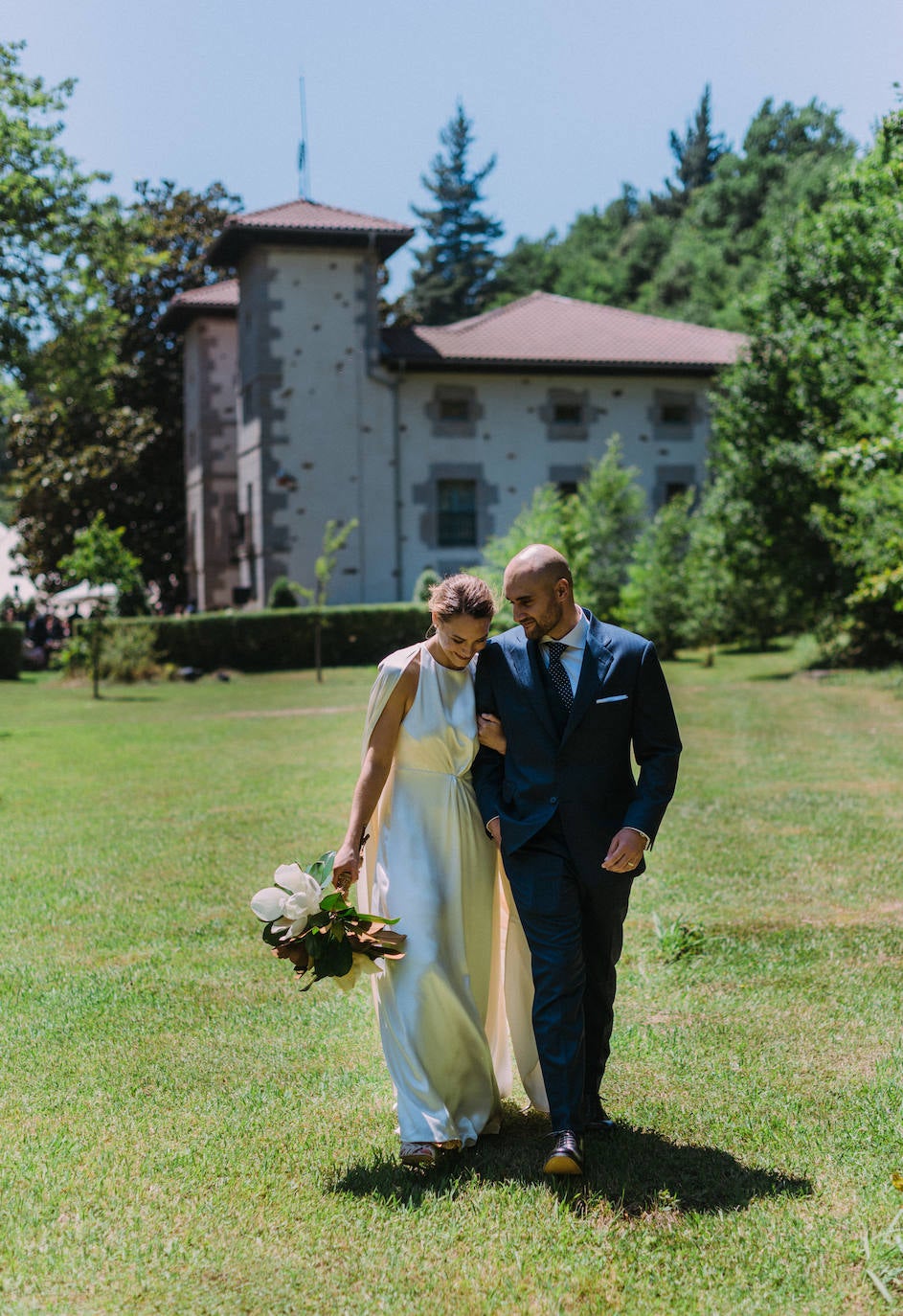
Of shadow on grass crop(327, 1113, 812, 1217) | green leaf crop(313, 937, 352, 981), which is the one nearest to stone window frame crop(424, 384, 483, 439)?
green leaf crop(313, 937, 352, 981)

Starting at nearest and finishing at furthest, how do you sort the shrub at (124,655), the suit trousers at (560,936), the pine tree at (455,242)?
the suit trousers at (560,936) → the shrub at (124,655) → the pine tree at (455,242)

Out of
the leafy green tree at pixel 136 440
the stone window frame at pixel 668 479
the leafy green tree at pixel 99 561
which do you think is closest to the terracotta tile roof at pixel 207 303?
the leafy green tree at pixel 136 440

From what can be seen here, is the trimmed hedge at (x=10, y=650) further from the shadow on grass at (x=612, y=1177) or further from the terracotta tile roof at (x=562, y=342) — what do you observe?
the shadow on grass at (x=612, y=1177)

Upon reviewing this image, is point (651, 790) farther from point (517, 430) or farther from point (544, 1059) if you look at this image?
point (517, 430)

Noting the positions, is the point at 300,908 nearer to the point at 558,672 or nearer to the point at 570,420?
the point at 558,672

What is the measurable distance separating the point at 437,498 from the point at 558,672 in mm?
32453

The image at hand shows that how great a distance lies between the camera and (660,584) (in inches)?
1250

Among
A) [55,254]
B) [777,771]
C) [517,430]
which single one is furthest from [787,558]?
[55,254]

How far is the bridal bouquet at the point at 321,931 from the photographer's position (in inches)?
179

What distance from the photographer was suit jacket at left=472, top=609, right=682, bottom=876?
4496 mm

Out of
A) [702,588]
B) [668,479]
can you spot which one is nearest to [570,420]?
[668,479]

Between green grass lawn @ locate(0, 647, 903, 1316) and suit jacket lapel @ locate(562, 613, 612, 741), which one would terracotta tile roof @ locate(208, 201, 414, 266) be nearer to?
green grass lawn @ locate(0, 647, 903, 1316)

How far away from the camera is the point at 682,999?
6.42 m

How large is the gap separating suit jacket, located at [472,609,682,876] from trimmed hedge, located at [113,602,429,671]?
90.4 ft
